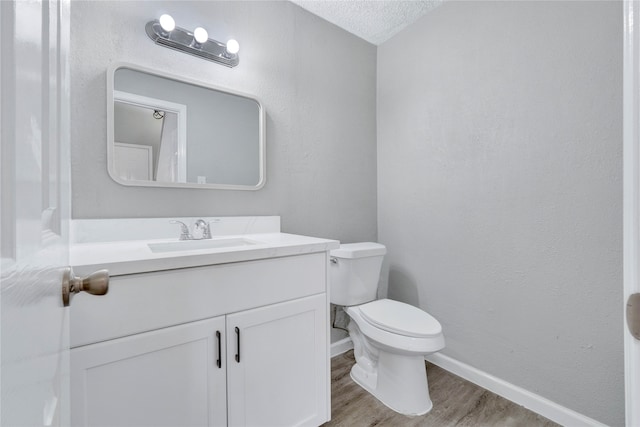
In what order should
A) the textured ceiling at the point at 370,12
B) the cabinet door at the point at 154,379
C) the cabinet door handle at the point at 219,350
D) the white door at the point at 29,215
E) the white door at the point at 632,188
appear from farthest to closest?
the textured ceiling at the point at 370,12 < the cabinet door handle at the point at 219,350 < the cabinet door at the point at 154,379 < the white door at the point at 632,188 < the white door at the point at 29,215

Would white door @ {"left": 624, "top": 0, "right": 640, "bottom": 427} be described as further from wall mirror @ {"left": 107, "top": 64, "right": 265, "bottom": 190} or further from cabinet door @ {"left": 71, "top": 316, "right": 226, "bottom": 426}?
wall mirror @ {"left": 107, "top": 64, "right": 265, "bottom": 190}

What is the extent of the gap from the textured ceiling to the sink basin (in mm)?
1612

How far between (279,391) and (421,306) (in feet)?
4.11

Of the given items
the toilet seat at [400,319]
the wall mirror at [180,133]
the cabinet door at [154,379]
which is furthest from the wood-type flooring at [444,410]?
the wall mirror at [180,133]

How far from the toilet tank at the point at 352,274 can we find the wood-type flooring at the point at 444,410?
1.68ft

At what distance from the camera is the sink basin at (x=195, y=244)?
4.19 feet

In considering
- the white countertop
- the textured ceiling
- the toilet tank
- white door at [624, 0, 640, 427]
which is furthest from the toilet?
the textured ceiling

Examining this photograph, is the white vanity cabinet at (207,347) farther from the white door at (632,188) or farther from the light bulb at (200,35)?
the light bulb at (200,35)

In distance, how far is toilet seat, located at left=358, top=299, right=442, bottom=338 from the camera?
1429mm

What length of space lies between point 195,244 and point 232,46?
3.64ft

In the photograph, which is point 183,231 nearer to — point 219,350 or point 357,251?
point 219,350

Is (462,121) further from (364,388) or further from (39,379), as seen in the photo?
(39,379)

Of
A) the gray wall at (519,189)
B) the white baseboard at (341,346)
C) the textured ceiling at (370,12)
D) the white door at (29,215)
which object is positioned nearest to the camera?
the white door at (29,215)

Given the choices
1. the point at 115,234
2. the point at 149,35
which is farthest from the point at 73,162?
the point at 149,35
